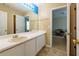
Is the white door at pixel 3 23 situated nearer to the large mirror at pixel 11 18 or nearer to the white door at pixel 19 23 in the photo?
the large mirror at pixel 11 18

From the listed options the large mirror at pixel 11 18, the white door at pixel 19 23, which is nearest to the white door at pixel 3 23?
the large mirror at pixel 11 18

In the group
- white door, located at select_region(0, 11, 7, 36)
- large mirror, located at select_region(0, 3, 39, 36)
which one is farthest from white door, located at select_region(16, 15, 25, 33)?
white door, located at select_region(0, 11, 7, 36)

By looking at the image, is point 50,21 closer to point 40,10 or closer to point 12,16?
point 40,10

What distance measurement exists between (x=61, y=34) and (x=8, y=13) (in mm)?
A: 6035

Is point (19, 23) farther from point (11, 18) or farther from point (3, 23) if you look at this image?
point (3, 23)

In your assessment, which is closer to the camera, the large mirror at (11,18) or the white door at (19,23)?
the large mirror at (11,18)

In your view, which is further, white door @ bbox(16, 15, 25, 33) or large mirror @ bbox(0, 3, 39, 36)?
white door @ bbox(16, 15, 25, 33)

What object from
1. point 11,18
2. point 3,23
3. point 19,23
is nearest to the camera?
point 3,23

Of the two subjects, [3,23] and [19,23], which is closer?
[3,23]

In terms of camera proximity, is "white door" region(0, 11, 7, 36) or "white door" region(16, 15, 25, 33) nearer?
"white door" region(0, 11, 7, 36)

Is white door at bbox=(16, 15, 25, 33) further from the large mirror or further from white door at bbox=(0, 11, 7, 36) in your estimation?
white door at bbox=(0, 11, 7, 36)

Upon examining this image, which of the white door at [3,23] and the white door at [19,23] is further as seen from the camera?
the white door at [19,23]

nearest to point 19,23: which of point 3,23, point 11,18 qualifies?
point 11,18

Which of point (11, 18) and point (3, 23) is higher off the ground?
point (11, 18)
